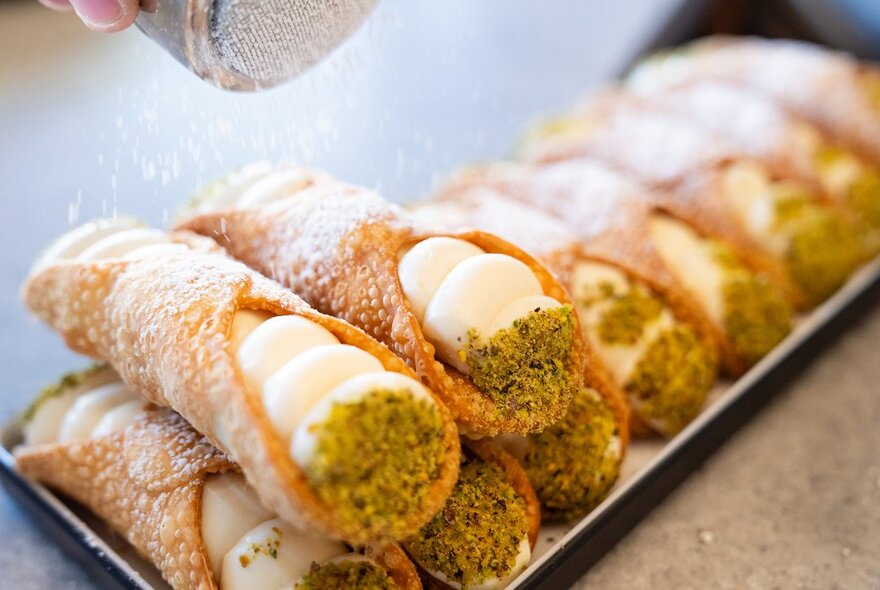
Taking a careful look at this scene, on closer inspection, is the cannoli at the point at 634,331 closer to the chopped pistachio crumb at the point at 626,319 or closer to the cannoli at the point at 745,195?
the chopped pistachio crumb at the point at 626,319

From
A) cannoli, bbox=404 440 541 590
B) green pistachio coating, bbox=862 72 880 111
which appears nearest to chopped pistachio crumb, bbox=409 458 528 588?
cannoli, bbox=404 440 541 590

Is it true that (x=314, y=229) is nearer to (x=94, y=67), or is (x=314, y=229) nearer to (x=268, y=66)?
(x=268, y=66)

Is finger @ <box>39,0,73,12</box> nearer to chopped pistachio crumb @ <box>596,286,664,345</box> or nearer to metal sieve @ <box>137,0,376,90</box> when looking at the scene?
metal sieve @ <box>137,0,376,90</box>

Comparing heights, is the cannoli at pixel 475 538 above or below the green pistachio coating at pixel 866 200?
above

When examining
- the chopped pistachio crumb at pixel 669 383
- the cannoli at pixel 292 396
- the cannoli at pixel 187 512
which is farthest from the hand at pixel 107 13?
the chopped pistachio crumb at pixel 669 383

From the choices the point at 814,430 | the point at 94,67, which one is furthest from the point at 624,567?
the point at 94,67

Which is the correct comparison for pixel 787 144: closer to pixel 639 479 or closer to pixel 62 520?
pixel 639 479
